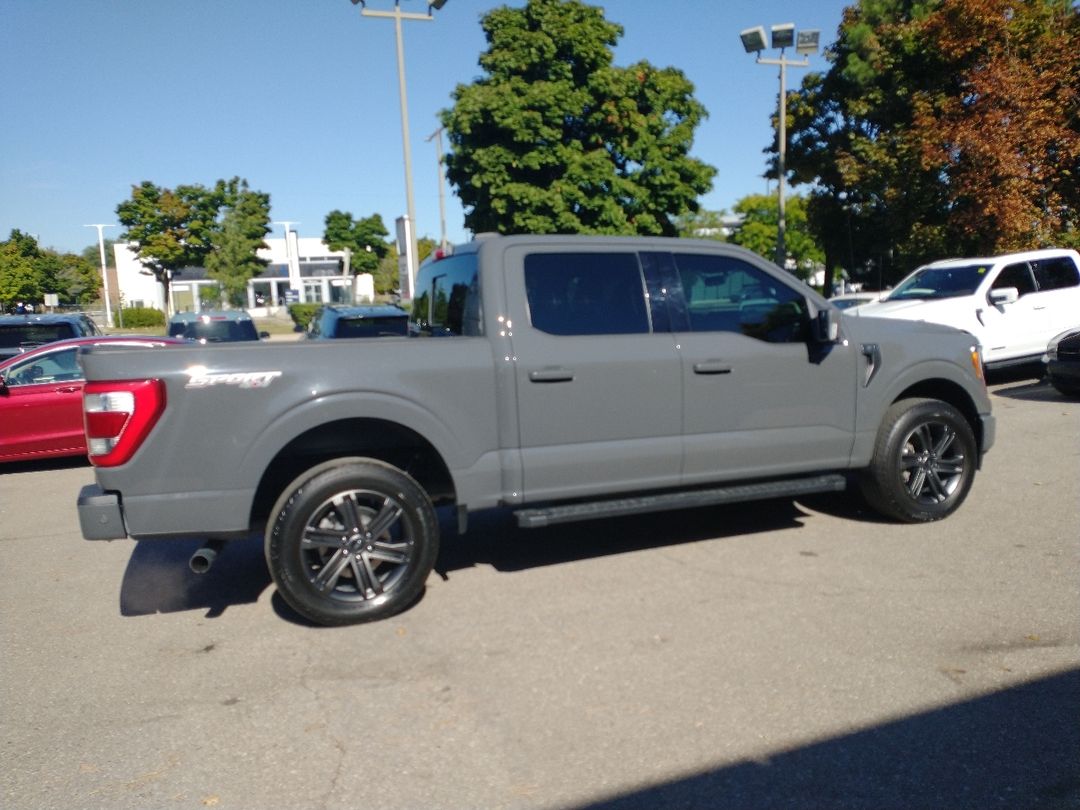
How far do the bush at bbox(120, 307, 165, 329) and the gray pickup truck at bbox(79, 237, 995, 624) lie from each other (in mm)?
53608

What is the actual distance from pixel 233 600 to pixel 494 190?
20.0m

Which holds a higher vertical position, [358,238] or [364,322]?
[358,238]

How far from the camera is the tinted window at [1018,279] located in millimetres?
12906

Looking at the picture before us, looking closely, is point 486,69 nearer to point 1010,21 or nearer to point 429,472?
point 1010,21

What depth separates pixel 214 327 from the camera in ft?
45.9

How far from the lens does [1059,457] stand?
803 cm

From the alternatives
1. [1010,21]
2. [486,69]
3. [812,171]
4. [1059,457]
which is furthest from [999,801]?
[812,171]

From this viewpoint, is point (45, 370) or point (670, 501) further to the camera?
point (45, 370)

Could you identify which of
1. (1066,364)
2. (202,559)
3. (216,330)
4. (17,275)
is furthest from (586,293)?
(17,275)

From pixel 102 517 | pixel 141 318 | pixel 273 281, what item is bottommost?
pixel 102 517

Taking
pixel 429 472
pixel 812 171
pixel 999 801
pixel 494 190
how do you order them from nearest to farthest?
1. pixel 999 801
2. pixel 429 472
3. pixel 494 190
4. pixel 812 171

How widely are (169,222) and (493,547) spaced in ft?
153

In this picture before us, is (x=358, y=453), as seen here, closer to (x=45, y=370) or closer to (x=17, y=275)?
(x=45, y=370)

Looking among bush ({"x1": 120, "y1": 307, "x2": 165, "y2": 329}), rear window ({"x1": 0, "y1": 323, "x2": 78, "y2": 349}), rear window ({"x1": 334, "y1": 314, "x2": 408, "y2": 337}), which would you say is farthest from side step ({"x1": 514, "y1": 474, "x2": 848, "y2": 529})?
bush ({"x1": 120, "y1": 307, "x2": 165, "y2": 329})
